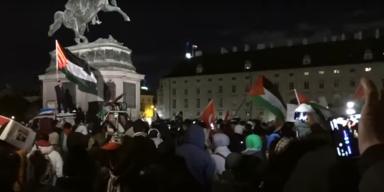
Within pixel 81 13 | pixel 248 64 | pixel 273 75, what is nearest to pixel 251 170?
pixel 81 13

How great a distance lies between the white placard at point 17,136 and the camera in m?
5.11

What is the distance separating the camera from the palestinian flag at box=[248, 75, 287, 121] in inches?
488

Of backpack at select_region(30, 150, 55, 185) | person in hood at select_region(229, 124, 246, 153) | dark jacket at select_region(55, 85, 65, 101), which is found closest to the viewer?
backpack at select_region(30, 150, 55, 185)

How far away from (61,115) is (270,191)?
16.5m

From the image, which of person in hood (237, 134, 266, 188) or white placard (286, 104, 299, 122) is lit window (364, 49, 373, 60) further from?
person in hood (237, 134, 266, 188)

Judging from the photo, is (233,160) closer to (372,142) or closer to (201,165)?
(201,165)

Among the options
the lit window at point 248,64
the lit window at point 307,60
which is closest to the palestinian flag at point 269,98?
the lit window at point 307,60

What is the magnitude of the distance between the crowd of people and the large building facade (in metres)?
69.6

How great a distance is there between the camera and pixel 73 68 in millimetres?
23031

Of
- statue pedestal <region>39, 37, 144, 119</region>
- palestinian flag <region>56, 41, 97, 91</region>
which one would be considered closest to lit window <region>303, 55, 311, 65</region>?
statue pedestal <region>39, 37, 144, 119</region>

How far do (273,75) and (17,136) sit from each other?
Answer: 83549 mm

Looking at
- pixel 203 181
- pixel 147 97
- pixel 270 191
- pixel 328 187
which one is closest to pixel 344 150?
pixel 328 187

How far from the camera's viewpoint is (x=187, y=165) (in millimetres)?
7129

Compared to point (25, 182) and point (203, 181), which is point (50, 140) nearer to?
point (203, 181)
